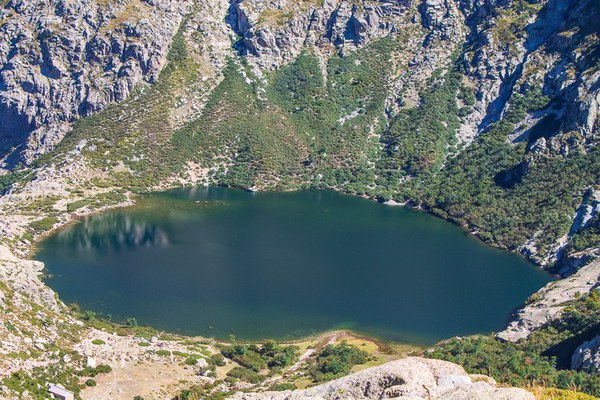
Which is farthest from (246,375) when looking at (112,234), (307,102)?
(307,102)

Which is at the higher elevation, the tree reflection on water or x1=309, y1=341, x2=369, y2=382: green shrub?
the tree reflection on water

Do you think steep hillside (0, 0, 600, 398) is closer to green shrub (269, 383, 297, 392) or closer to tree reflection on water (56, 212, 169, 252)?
tree reflection on water (56, 212, 169, 252)

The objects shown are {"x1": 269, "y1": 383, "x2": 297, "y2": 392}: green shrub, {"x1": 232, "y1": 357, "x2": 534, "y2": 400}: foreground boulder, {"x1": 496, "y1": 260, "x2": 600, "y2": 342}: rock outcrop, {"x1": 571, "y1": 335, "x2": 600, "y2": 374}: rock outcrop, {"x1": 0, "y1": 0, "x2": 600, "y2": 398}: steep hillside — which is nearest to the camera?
{"x1": 232, "y1": 357, "x2": 534, "y2": 400}: foreground boulder

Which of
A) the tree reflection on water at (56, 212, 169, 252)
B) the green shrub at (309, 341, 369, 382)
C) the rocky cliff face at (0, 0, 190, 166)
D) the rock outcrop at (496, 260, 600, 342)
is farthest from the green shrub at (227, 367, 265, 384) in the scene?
the rocky cliff face at (0, 0, 190, 166)

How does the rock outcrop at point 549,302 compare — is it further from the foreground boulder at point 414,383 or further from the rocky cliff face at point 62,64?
the rocky cliff face at point 62,64

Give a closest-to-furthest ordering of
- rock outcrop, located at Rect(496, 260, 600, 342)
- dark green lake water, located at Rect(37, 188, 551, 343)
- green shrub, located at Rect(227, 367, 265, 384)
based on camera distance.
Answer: green shrub, located at Rect(227, 367, 265, 384)
rock outcrop, located at Rect(496, 260, 600, 342)
dark green lake water, located at Rect(37, 188, 551, 343)

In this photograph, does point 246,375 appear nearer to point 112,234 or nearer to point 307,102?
point 112,234
